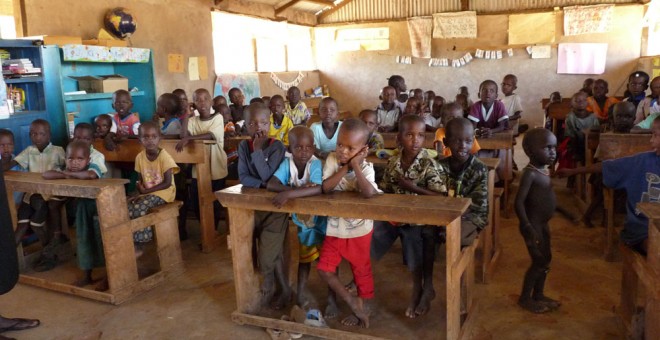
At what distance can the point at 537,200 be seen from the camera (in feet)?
9.73

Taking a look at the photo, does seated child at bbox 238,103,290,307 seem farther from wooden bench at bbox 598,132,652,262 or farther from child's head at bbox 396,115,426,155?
wooden bench at bbox 598,132,652,262

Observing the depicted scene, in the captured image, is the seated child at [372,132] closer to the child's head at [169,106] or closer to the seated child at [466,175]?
the seated child at [466,175]

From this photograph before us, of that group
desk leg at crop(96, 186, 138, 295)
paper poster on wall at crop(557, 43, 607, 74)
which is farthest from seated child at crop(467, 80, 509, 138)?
paper poster on wall at crop(557, 43, 607, 74)

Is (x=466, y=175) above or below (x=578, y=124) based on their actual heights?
below

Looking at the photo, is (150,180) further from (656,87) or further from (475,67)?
(475,67)

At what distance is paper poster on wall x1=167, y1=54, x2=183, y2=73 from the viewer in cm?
800

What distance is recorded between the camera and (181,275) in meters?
3.92

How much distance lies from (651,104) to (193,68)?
21.5ft

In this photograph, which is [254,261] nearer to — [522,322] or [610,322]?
[522,322]

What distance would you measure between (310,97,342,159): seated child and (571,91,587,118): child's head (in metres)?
2.86

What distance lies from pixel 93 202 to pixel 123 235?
40 centimetres

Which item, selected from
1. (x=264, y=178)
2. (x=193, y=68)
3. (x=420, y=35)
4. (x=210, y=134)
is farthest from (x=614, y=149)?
(x=420, y=35)

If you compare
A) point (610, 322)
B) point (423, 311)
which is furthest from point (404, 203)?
point (610, 322)

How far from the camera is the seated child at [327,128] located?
4.18m
